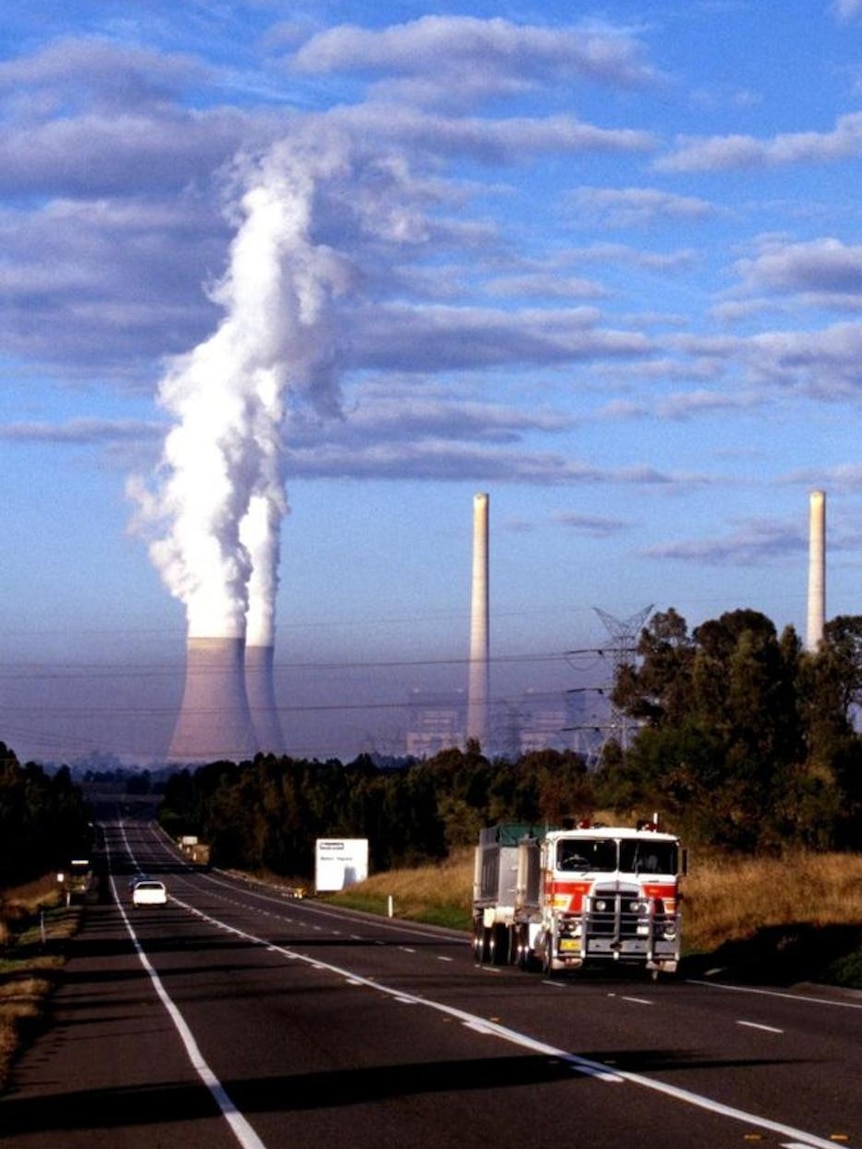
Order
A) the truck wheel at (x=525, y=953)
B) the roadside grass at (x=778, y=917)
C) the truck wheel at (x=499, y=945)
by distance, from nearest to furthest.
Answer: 1. the truck wheel at (x=525, y=953)
2. the roadside grass at (x=778, y=917)
3. the truck wheel at (x=499, y=945)

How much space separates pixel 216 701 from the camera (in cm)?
10894

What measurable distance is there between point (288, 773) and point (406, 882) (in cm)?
8110

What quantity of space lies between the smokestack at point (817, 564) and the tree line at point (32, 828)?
4716cm

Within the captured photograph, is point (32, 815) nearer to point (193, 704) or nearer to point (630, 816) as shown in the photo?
point (193, 704)

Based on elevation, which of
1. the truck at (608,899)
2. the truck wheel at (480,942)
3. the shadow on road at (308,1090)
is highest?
the truck at (608,899)

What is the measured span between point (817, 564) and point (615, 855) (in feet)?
244

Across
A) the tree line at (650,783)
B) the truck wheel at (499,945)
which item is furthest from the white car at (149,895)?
the truck wheel at (499,945)

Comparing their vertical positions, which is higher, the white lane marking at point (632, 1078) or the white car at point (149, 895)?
the white lane marking at point (632, 1078)

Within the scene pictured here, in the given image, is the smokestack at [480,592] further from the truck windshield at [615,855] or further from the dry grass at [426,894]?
the truck windshield at [615,855]

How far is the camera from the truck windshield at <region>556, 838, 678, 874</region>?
32.0 metres

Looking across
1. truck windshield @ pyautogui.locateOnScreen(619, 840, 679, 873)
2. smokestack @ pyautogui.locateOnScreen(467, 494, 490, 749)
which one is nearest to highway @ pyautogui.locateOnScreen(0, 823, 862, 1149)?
truck windshield @ pyautogui.locateOnScreen(619, 840, 679, 873)

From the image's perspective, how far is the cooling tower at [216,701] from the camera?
106 metres

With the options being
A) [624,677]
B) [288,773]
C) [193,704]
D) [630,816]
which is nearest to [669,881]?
[630,816]

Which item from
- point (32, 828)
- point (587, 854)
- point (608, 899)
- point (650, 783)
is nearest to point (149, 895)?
point (650, 783)
